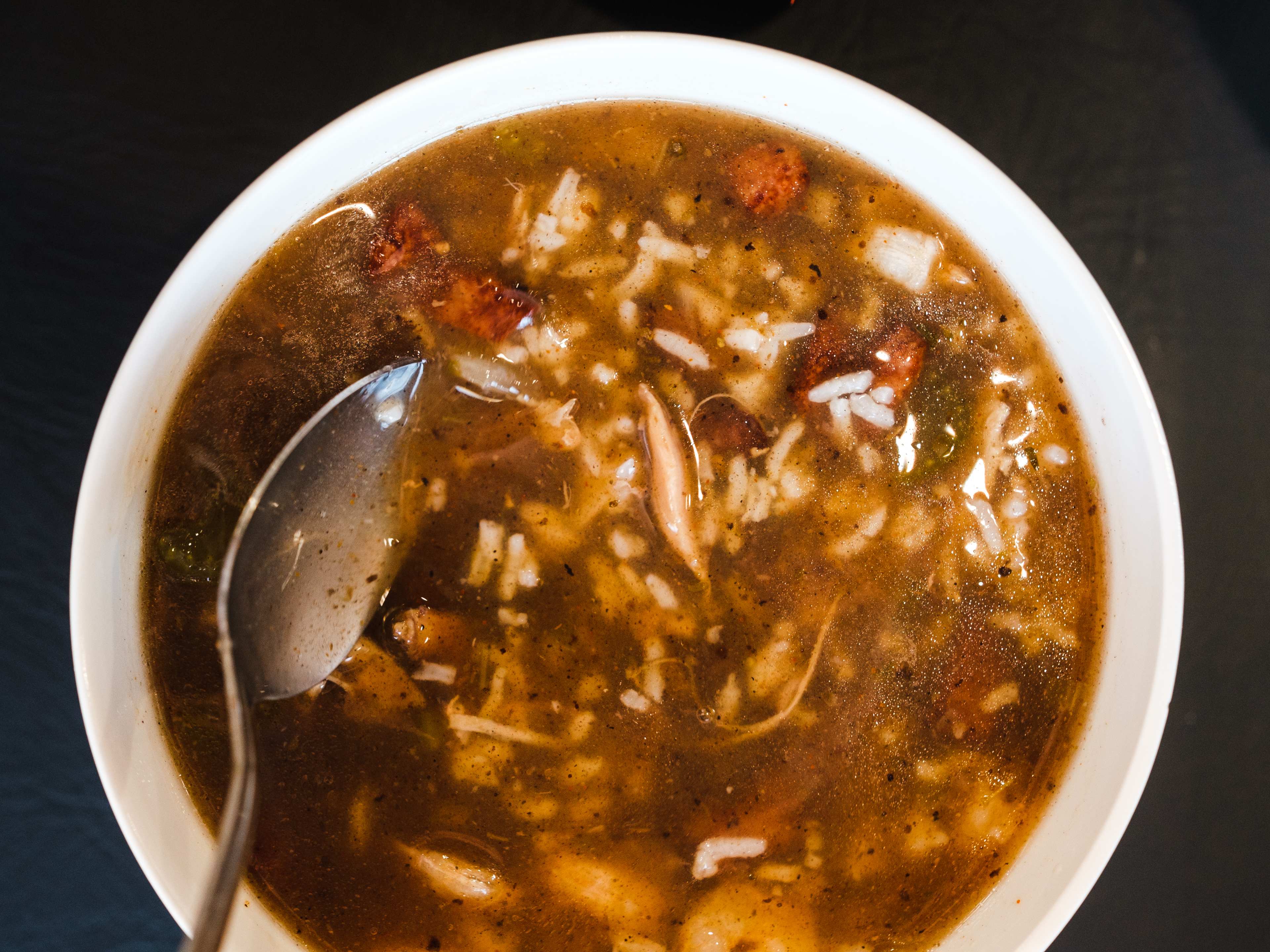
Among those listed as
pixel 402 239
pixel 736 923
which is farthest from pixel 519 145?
pixel 736 923

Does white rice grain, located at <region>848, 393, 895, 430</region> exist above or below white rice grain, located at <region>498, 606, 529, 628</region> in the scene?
above

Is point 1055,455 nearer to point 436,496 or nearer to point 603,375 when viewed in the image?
point 603,375

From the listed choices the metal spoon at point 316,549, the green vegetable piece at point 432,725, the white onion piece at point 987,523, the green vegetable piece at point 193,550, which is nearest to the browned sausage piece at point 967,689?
the white onion piece at point 987,523

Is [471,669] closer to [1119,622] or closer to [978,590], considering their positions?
[978,590]

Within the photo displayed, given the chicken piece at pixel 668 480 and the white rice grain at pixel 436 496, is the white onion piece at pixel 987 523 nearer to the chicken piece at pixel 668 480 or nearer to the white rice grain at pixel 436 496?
the chicken piece at pixel 668 480

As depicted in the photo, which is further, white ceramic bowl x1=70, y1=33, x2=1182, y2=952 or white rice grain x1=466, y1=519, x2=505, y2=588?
white rice grain x1=466, y1=519, x2=505, y2=588

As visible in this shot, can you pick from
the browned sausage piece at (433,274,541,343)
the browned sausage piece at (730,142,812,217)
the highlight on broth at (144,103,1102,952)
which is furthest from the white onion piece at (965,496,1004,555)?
the browned sausage piece at (433,274,541,343)

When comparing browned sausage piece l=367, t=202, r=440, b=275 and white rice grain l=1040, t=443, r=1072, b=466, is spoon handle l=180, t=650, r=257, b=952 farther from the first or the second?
white rice grain l=1040, t=443, r=1072, b=466
